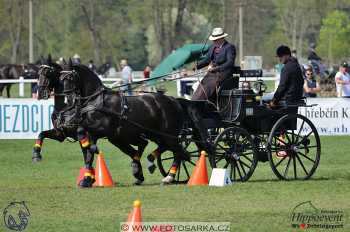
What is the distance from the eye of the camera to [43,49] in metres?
86.8

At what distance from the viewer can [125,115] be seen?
547 inches

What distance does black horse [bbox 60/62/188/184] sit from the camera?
1378cm

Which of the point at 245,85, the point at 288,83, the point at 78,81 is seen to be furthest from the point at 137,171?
the point at 288,83

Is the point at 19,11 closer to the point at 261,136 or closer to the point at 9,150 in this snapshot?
the point at 9,150

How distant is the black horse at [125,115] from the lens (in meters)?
13.8

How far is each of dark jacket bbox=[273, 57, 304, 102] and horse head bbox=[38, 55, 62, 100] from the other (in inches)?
130

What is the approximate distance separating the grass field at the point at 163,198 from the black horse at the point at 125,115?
2.06ft

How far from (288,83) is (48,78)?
361cm

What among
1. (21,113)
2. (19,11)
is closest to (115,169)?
(21,113)

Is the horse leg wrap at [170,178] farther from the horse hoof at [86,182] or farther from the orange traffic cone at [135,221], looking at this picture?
the orange traffic cone at [135,221]

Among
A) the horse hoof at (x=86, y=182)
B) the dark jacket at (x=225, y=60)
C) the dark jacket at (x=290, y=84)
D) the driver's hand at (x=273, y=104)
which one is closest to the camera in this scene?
the horse hoof at (x=86, y=182)

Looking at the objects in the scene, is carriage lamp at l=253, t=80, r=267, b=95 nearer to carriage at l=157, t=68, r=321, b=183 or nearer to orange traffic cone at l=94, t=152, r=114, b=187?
carriage at l=157, t=68, r=321, b=183

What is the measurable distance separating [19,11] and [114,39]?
1378 centimetres

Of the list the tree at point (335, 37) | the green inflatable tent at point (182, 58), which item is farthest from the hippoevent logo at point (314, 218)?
the tree at point (335, 37)
